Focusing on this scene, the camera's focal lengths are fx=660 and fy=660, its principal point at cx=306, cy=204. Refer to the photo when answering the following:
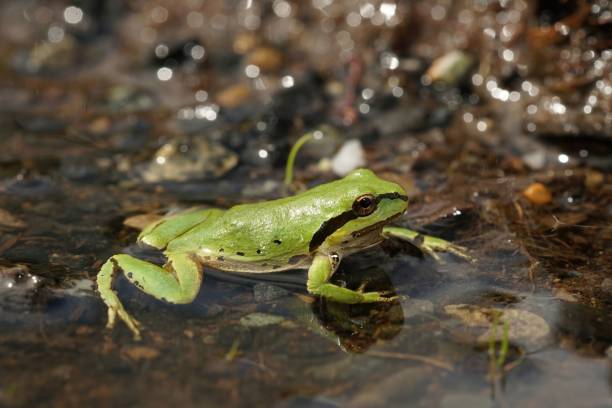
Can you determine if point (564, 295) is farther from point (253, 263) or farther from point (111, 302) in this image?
point (111, 302)

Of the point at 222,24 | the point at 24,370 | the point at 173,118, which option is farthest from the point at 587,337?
the point at 222,24

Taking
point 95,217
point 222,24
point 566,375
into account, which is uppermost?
point 222,24

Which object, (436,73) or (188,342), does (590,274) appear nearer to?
(188,342)

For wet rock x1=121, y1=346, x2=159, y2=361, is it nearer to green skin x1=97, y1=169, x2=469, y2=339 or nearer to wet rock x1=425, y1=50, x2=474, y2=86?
green skin x1=97, y1=169, x2=469, y2=339

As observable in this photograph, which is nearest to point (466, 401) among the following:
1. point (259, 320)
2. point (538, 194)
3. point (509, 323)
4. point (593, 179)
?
point (509, 323)

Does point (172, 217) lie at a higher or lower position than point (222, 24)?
lower

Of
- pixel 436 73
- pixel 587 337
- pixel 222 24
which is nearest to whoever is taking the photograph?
pixel 587 337
